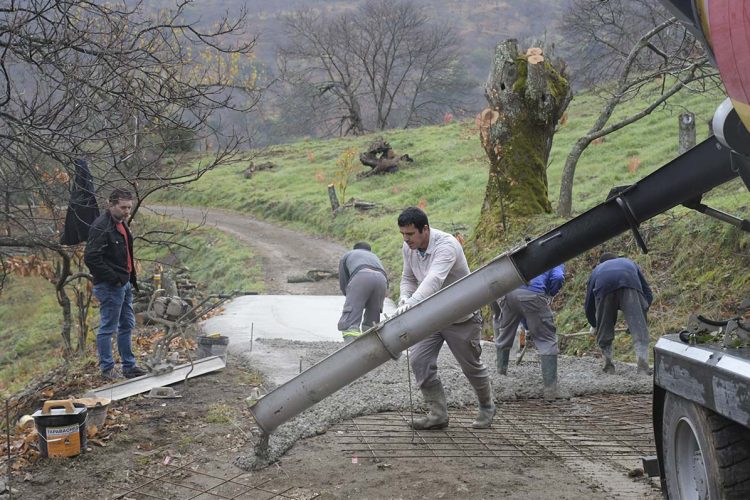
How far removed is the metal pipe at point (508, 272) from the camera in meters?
4.09

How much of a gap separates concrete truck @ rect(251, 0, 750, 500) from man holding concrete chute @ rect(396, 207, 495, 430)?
0.95 metres

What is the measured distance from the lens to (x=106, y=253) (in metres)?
7.89

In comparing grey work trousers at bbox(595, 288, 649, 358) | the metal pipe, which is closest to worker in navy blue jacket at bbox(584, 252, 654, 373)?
grey work trousers at bbox(595, 288, 649, 358)

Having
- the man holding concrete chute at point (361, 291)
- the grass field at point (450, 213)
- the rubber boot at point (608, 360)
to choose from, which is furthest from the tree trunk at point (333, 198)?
the rubber boot at point (608, 360)

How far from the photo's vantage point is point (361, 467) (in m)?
Result: 5.82

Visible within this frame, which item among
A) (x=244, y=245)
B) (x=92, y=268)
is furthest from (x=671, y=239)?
(x=244, y=245)

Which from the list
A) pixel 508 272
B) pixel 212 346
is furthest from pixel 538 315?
pixel 212 346

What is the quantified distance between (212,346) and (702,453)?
266 inches

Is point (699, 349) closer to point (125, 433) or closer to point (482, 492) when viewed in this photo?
point (482, 492)

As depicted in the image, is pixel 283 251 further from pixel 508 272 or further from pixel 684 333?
pixel 684 333

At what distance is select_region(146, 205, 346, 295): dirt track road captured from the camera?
17.9m

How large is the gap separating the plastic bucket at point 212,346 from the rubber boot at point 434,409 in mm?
3431

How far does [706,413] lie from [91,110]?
5.48 metres

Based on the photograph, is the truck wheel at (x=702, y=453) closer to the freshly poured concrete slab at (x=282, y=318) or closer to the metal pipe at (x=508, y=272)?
the metal pipe at (x=508, y=272)
